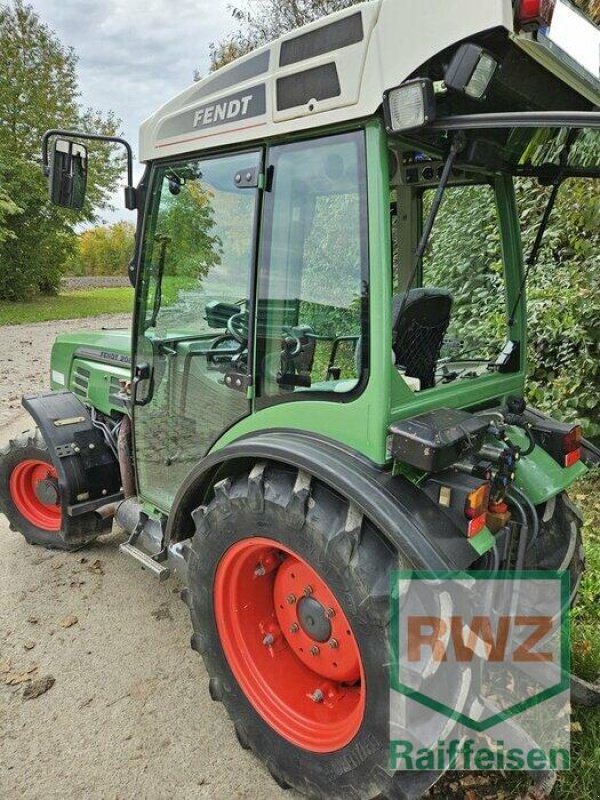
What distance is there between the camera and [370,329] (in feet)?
5.74

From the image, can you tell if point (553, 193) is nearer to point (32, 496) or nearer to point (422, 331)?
point (422, 331)

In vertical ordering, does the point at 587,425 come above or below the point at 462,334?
below

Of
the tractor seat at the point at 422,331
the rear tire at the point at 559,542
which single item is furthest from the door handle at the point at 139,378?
the rear tire at the point at 559,542

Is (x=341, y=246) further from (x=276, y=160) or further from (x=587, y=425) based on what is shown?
(x=587, y=425)

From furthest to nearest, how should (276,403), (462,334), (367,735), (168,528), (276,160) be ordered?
(462,334)
(168,528)
(276,403)
(276,160)
(367,735)

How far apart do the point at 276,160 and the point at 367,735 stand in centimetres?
200

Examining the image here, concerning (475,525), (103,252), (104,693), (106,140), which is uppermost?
(103,252)

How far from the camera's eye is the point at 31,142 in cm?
1916

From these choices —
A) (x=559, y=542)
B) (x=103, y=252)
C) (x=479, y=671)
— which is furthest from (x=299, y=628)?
(x=103, y=252)

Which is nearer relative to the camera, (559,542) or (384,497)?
(384,497)

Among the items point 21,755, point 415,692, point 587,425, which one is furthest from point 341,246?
point 587,425

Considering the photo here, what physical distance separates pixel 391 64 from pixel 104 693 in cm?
277

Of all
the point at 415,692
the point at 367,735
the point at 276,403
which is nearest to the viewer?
the point at 415,692

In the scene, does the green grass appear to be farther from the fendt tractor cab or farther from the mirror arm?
the fendt tractor cab
